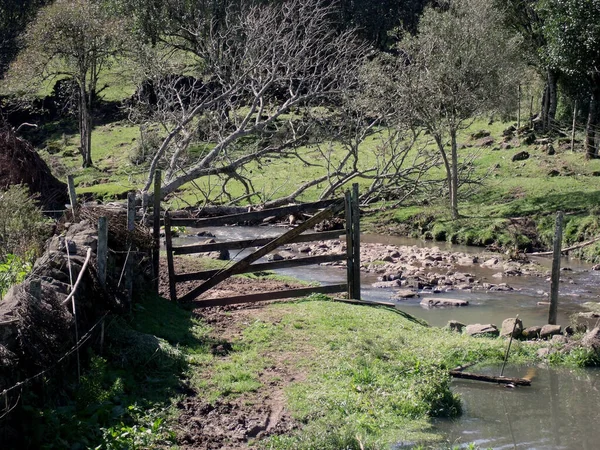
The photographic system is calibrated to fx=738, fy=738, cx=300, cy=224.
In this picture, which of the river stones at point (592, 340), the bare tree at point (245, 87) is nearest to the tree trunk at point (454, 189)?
the bare tree at point (245, 87)

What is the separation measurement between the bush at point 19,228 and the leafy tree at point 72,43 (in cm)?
2983

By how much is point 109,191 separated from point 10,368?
29625 mm

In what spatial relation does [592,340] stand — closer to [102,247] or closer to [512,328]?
[512,328]

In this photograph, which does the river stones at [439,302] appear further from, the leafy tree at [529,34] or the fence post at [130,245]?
the leafy tree at [529,34]

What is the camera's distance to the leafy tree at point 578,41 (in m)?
29.5

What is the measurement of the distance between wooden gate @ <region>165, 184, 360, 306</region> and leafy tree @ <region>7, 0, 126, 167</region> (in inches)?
1233

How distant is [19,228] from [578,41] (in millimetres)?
25538

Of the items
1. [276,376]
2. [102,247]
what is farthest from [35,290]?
[276,376]

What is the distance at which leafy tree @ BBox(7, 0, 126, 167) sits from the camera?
41.2m

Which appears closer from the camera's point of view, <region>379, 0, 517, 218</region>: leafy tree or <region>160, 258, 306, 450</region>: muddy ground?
<region>160, 258, 306, 450</region>: muddy ground

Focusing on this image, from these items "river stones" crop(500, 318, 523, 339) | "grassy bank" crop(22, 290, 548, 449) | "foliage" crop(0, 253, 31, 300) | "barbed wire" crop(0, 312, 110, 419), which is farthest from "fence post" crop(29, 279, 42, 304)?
"river stones" crop(500, 318, 523, 339)

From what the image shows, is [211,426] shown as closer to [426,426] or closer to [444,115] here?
[426,426]

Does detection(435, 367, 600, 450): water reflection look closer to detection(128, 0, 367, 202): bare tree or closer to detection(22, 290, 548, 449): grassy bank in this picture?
detection(22, 290, 548, 449): grassy bank

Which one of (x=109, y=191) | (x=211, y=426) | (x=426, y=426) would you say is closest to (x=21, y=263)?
(x=211, y=426)
